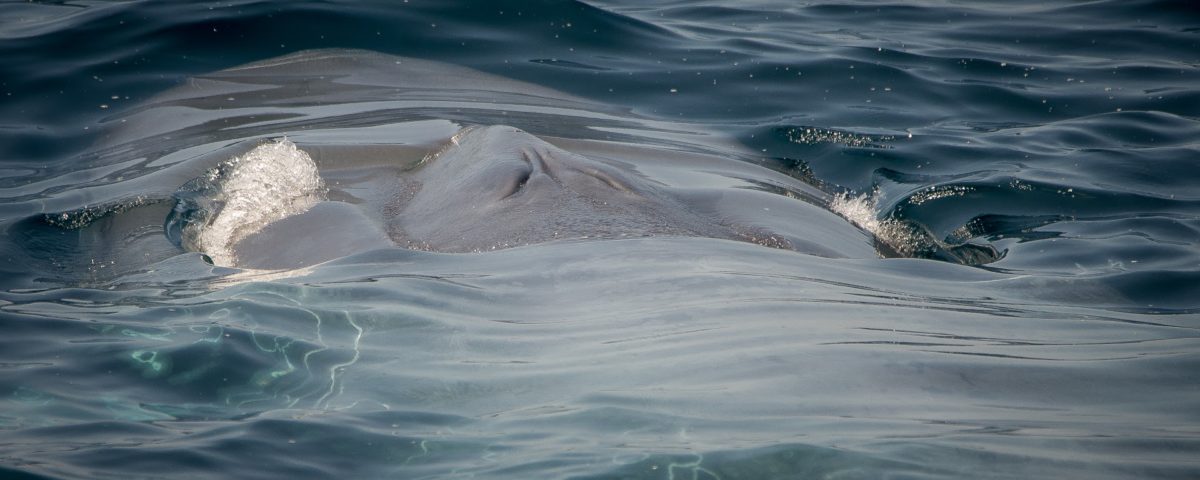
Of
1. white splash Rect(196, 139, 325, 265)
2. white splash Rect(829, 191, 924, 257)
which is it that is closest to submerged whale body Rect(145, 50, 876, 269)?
white splash Rect(196, 139, 325, 265)

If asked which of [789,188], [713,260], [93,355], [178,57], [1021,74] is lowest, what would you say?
[93,355]

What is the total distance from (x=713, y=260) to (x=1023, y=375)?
162 cm

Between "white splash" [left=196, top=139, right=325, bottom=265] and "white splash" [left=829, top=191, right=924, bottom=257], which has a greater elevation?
"white splash" [left=829, top=191, right=924, bottom=257]

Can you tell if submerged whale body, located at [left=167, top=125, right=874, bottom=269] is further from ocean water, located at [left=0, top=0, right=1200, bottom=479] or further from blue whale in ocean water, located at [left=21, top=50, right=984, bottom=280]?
ocean water, located at [left=0, top=0, right=1200, bottom=479]

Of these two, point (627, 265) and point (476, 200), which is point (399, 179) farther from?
point (627, 265)

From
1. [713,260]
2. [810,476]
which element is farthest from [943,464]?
[713,260]

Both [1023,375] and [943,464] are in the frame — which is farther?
[1023,375]

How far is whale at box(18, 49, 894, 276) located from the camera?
5406 millimetres

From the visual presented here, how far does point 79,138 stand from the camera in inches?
330

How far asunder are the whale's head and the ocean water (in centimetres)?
24

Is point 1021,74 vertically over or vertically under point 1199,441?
over

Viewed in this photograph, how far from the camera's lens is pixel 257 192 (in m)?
6.55

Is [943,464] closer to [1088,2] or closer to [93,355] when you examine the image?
[93,355]

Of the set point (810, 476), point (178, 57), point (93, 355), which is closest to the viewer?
point (810, 476)
